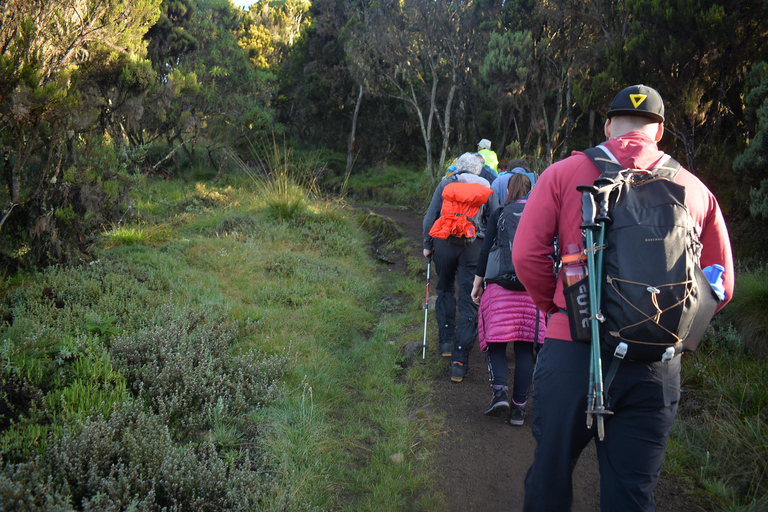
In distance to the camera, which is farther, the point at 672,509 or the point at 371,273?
the point at 371,273

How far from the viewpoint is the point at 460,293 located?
4852 millimetres

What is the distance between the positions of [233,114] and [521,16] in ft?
31.6

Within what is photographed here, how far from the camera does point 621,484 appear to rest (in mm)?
1836

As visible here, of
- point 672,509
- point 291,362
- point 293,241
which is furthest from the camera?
point 293,241

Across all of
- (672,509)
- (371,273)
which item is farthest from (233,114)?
(672,509)

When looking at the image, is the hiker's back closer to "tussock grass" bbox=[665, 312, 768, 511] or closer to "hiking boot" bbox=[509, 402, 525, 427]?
"hiking boot" bbox=[509, 402, 525, 427]

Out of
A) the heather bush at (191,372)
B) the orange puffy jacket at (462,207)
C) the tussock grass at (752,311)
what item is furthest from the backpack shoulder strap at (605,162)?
the tussock grass at (752,311)

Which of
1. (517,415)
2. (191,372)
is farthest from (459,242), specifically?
(191,372)

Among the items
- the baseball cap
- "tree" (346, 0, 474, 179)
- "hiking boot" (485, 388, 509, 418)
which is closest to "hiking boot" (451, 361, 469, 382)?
"hiking boot" (485, 388, 509, 418)

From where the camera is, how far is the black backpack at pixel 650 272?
168 cm

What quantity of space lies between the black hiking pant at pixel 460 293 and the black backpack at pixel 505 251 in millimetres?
916

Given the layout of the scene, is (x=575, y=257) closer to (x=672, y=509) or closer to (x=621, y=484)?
(x=621, y=484)

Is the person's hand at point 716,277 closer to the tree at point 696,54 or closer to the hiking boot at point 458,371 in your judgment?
the hiking boot at point 458,371

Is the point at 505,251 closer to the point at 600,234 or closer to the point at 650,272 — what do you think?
the point at 600,234
